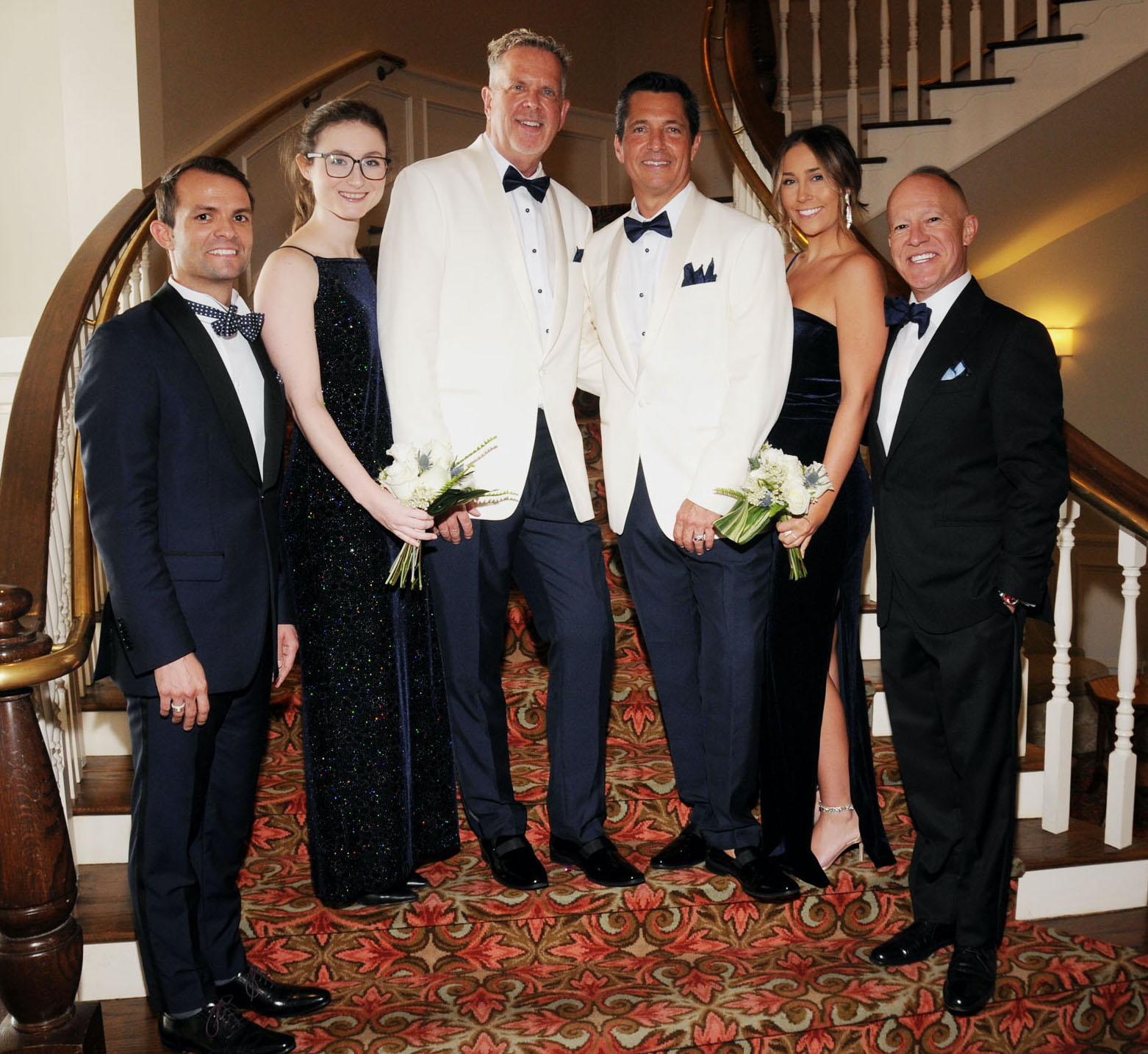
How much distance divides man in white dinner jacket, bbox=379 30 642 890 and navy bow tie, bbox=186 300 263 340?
1.20ft

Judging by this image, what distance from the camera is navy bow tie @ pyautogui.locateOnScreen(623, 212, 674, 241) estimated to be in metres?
2.90

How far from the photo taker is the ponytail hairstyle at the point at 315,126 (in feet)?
8.87

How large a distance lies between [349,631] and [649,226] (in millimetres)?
1281

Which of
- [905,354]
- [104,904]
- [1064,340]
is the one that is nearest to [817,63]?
[1064,340]

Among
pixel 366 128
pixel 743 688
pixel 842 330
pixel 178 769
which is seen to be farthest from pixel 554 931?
pixel 366 128

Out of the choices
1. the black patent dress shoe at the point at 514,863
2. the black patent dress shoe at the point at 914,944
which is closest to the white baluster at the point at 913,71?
the black patent dress shoe at the point at 914,944

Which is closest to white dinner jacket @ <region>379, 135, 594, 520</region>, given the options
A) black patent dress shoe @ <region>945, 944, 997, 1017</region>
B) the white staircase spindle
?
black patent dress shoe @ <region>945, 944, 997, 1017</region>

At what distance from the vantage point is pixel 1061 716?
3.37 meters

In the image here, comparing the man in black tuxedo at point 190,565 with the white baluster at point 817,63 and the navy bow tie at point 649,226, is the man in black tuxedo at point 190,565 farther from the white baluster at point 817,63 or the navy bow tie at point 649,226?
the white baluster at point 817,63

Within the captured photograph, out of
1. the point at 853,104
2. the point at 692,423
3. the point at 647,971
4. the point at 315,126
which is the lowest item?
the point at 647,971

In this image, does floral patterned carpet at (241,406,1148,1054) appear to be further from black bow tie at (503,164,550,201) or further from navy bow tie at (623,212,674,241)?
black bow tie at (503,164,550,201)

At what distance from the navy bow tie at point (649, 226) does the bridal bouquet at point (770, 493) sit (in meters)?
0.64

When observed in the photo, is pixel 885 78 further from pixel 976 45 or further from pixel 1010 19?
pixel 1010 19

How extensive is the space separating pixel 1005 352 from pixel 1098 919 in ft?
5.61
